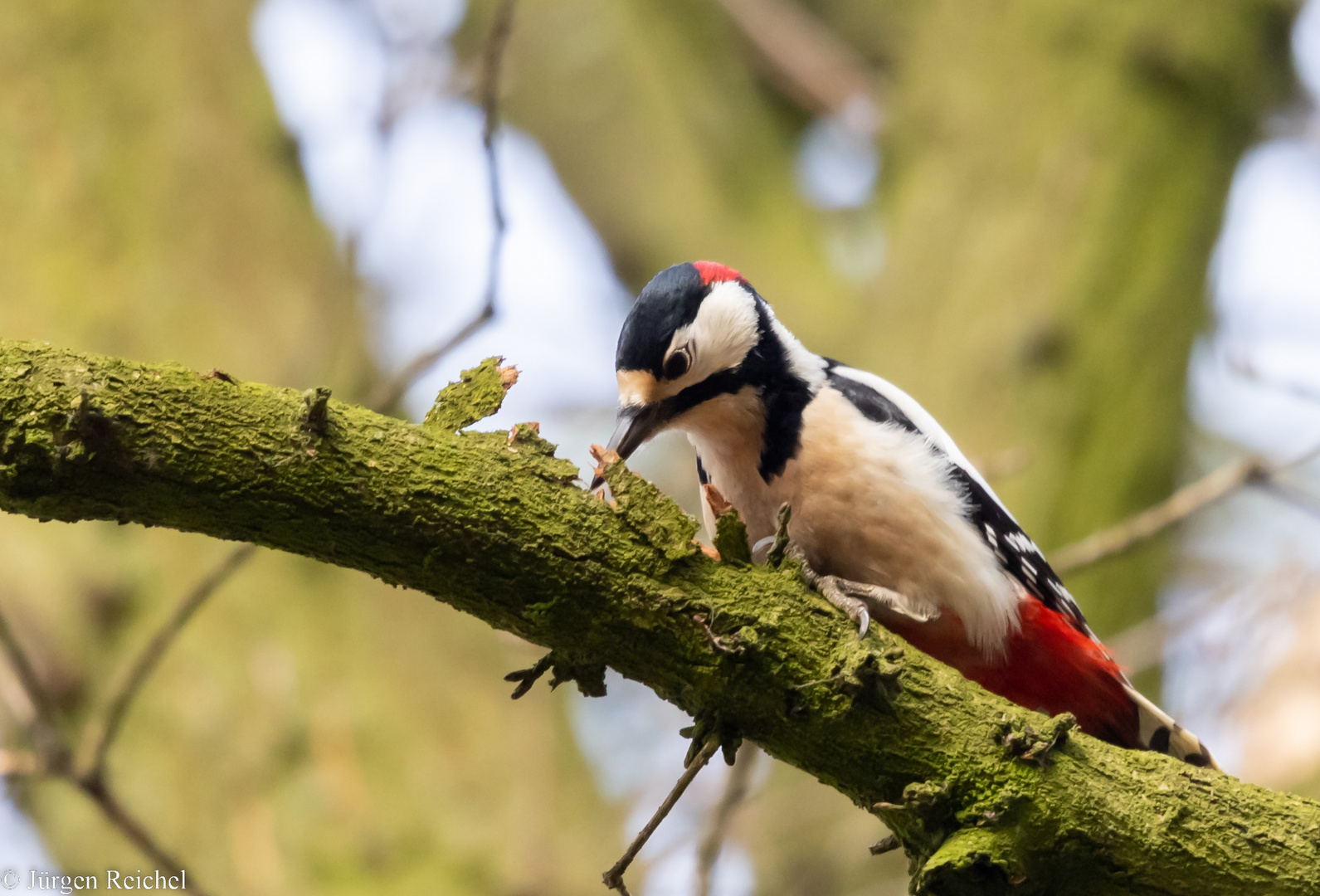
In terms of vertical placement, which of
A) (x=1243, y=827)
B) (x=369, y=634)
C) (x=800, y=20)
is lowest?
(x=1243, y=827)

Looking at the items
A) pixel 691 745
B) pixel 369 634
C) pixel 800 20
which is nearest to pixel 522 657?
pixel 369 634

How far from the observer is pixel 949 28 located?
5.27 metres

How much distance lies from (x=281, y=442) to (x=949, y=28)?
14.5 feet

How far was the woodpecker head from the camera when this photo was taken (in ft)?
8.98

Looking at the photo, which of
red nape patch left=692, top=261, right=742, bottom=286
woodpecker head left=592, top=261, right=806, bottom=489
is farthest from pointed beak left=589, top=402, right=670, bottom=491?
red nape patch left=692, top=261, right=742, bottom=286

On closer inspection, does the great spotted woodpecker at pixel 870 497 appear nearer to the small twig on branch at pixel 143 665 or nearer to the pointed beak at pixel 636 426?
the pointed beak at pixel 636 426

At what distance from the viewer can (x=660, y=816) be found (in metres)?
1.74

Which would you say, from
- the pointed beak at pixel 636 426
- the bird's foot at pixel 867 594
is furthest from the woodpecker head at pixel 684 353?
the bird's foot at pixel 867 594

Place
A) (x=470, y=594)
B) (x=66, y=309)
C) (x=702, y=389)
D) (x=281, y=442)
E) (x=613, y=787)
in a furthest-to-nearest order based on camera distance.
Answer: (x=613, y=787) < (x=66, y=309) < (x=702, y=389) < (x=470, y=594) < (x=281, y=442)

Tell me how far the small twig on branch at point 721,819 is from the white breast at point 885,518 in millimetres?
538

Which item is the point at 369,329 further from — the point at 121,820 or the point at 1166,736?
the point at 1166,736

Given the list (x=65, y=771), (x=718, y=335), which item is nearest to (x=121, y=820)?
(x=65, y=771)

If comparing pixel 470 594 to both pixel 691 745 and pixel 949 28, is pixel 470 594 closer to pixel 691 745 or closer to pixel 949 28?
pixel 691 745

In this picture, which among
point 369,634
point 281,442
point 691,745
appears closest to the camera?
point 281,442
